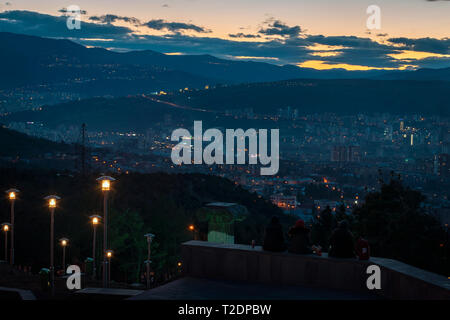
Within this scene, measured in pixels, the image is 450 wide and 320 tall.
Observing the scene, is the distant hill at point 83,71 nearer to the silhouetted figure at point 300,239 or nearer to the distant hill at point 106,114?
the distant hill at point 106,114

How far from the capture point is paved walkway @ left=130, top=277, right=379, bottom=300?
650 centimetres

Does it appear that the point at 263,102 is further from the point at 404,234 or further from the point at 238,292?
the point at 238,292

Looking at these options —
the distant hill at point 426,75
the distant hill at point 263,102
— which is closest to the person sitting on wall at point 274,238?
the distant hill at point 263,102

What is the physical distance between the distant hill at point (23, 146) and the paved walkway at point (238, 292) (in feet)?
149

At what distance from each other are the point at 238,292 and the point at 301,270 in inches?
39.5

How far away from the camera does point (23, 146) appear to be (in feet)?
175

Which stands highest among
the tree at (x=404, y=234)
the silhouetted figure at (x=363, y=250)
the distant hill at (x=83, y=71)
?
the distant hill at (x=83, y=71)

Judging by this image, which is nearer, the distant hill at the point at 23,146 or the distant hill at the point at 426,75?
Answer: the distant hill at the point at 23,146

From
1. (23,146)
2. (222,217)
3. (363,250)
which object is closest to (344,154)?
(23,146)

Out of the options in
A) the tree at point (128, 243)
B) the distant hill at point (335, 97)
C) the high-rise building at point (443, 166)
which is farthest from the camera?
the distant hill at point (335, 97)

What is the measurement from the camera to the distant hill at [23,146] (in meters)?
50.4

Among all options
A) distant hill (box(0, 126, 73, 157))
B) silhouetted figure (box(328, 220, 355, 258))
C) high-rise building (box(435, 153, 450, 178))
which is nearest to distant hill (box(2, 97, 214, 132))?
distant hill (box(0, 126, 73, 157))
